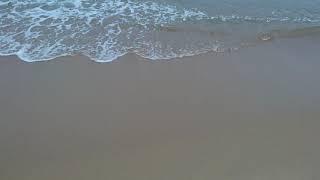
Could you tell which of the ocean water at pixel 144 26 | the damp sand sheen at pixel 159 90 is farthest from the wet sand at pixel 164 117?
the ocean water at pixel 144 26

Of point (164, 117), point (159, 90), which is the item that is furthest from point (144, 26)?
point (164, 117)

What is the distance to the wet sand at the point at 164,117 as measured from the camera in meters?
4.70

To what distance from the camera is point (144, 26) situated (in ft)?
26.3

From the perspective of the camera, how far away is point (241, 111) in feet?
18.5

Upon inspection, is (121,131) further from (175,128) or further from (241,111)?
(241,111)

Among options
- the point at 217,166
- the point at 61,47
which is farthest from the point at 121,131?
the point at 61,47

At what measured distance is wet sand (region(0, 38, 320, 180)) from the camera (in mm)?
4699

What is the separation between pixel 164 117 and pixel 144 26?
2.92m

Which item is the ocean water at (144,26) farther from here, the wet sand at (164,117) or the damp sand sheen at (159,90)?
the wet sand at (164,117)

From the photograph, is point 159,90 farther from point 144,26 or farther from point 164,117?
point 144,26

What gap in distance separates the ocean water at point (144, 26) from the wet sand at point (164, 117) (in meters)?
0.40

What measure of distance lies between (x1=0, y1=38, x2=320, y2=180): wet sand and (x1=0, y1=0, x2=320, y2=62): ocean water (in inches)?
15.9

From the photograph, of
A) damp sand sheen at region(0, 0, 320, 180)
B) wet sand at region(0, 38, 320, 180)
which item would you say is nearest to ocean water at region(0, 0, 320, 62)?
damp sand sheen at region(0, 0, 320, 180)

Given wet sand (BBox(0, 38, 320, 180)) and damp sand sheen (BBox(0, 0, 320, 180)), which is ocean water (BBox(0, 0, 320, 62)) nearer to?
damp sand sheen (BBox(0, 0, 320, 180))
